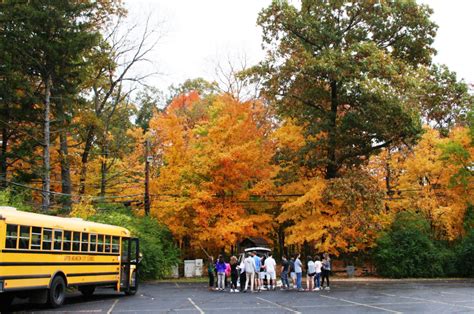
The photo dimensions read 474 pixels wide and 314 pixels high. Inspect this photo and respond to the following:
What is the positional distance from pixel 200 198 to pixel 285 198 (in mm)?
6737

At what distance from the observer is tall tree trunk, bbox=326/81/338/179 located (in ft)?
110

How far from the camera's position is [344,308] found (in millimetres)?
16609

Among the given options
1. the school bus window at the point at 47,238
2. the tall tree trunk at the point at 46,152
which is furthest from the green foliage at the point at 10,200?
the school bus window at the point at 47,238

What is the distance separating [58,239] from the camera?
17.5 m

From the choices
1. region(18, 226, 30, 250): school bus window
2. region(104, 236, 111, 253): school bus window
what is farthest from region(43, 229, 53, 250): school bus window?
region(104, 236, 111, 253): school bus window

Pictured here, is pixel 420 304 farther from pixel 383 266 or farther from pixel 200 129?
pixel 200 129

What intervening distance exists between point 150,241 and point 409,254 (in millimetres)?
17703

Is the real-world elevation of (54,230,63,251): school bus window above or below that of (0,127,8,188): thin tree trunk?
below

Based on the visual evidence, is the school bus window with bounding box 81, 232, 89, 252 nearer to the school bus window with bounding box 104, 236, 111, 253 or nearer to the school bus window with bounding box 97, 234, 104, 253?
the school bus window with bounding box 97, 234, 104, 253

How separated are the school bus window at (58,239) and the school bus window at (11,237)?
2.22m

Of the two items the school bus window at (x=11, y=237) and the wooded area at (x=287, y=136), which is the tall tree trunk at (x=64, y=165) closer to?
the wooded area at (x=287, y=136)

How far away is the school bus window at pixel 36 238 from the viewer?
16031mm

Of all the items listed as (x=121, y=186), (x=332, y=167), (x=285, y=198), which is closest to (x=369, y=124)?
(x=332, y=167)

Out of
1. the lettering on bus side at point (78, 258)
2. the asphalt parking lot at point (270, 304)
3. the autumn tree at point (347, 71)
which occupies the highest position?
the autumn tree at point (347, 71)
